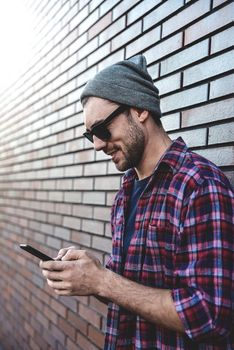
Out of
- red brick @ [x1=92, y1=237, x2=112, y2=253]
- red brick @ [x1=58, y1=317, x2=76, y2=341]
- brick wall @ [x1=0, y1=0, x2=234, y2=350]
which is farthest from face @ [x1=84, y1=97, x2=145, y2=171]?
red brick @ [x1=58, y1=317, x2=76, y2=341]

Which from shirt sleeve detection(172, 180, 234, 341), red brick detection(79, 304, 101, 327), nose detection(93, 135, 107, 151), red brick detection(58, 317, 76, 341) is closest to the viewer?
shirt sleeve detection(172, 180, 234, 341)

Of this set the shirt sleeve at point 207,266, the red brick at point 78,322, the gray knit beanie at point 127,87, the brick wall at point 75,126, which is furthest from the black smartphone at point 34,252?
the red brick at point 78,322

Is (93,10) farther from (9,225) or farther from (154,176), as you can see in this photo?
(9,225)

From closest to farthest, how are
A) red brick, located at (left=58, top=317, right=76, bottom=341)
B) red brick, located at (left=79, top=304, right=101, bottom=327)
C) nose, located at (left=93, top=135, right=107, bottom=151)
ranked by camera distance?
nose, located at (left=93, top=135, right=107, bottom=151)
red brick, located at (left=79, top=304, right=101, bottom=327)
red brick, located at (left=58, top=317, right=76, bottom=341)

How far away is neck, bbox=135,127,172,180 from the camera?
1.66 metres

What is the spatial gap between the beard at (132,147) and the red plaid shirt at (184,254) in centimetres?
17

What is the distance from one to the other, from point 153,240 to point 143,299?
0.21 metres

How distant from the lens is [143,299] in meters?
1.31

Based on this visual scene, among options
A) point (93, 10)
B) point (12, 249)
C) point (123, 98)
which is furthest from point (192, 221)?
point (12, 249)

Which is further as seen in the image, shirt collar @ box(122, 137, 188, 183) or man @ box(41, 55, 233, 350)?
shirt collar @ box(122, 137, 188, 183)

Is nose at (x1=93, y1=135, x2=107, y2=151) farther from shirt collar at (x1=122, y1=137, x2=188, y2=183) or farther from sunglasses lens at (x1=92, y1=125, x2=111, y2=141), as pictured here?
shirt collar at (x1=122, y1=137, x2=188, y2=183)

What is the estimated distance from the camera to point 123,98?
5.40 ft

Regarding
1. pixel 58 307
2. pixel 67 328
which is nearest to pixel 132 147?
pixel 67 328

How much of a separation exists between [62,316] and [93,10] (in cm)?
257
